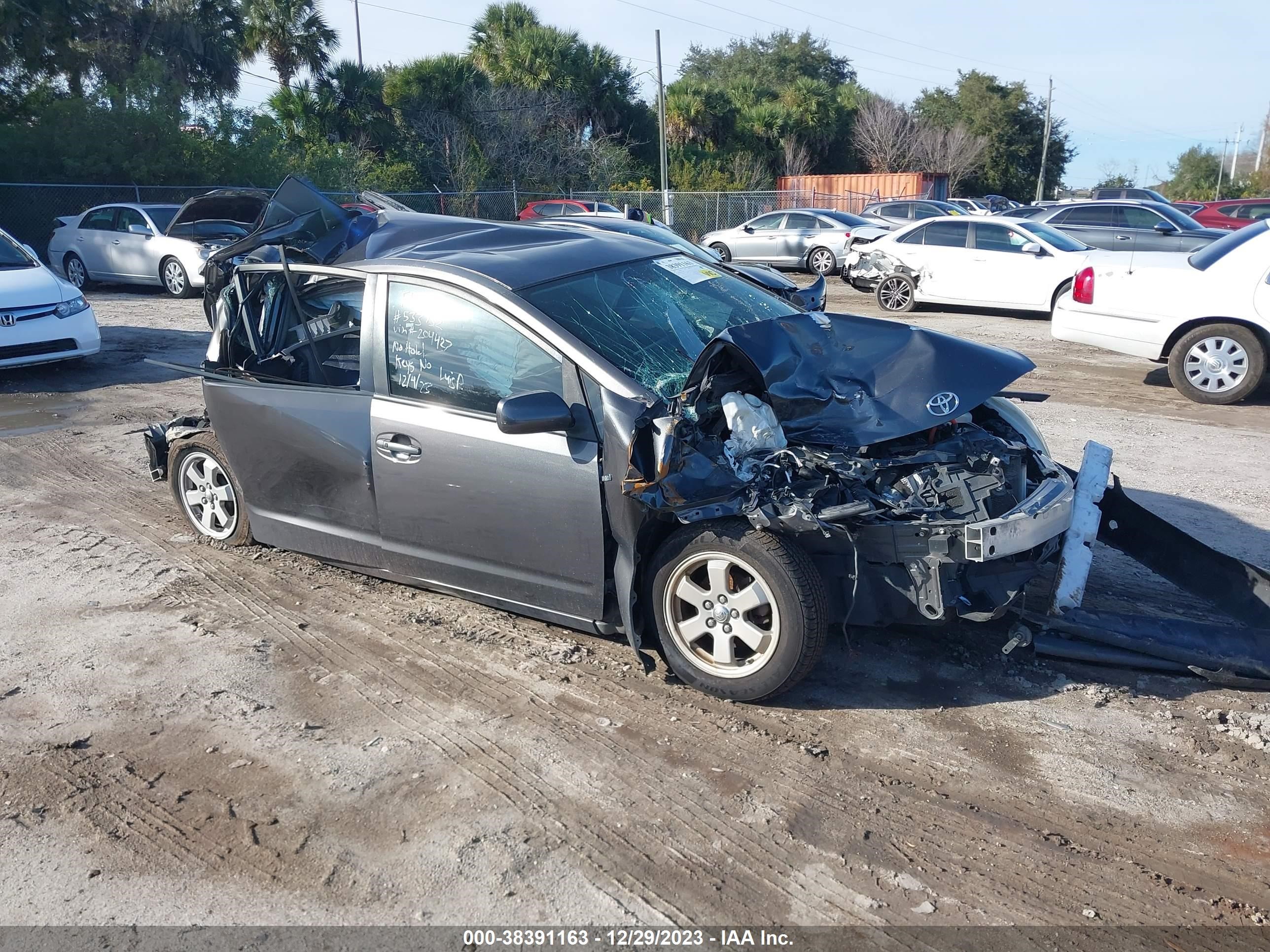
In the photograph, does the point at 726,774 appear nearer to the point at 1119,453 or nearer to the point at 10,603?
the point at 10,603

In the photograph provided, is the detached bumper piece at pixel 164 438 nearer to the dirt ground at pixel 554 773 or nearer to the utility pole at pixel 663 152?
the dirt ground at pixel 554 773

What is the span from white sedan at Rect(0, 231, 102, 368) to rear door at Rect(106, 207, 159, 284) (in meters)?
6.10

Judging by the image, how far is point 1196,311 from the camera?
8.97 m

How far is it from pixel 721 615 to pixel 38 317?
9429 millimetres

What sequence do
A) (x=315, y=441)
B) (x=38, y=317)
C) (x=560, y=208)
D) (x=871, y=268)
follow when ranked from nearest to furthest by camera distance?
(x=315, y=441), (x=38, y=317), (x=871, y=268), (x=560, y=208)

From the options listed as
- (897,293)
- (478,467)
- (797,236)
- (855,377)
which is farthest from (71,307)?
(797,236)

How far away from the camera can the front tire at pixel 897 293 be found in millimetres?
15180

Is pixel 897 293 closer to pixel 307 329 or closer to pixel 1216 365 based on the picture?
pixel 1216 365

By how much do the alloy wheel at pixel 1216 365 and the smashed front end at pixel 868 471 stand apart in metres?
5.71

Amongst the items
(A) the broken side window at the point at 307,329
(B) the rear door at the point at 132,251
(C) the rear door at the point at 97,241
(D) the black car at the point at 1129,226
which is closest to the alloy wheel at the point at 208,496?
(A) the broken side window at the point at 307,329

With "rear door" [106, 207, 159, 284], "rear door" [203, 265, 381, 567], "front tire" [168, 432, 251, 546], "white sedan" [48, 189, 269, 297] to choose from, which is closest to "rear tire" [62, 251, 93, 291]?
"white sedan" [48, 189, 269, 297]

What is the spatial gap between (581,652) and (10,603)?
3019mm

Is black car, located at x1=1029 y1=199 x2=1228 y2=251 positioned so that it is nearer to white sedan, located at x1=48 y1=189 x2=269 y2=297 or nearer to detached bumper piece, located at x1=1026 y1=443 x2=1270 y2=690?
detached bumper piece, located at x1=1026 y1=443 x2=1270 y2=690

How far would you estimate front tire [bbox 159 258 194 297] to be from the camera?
16.8 metres
